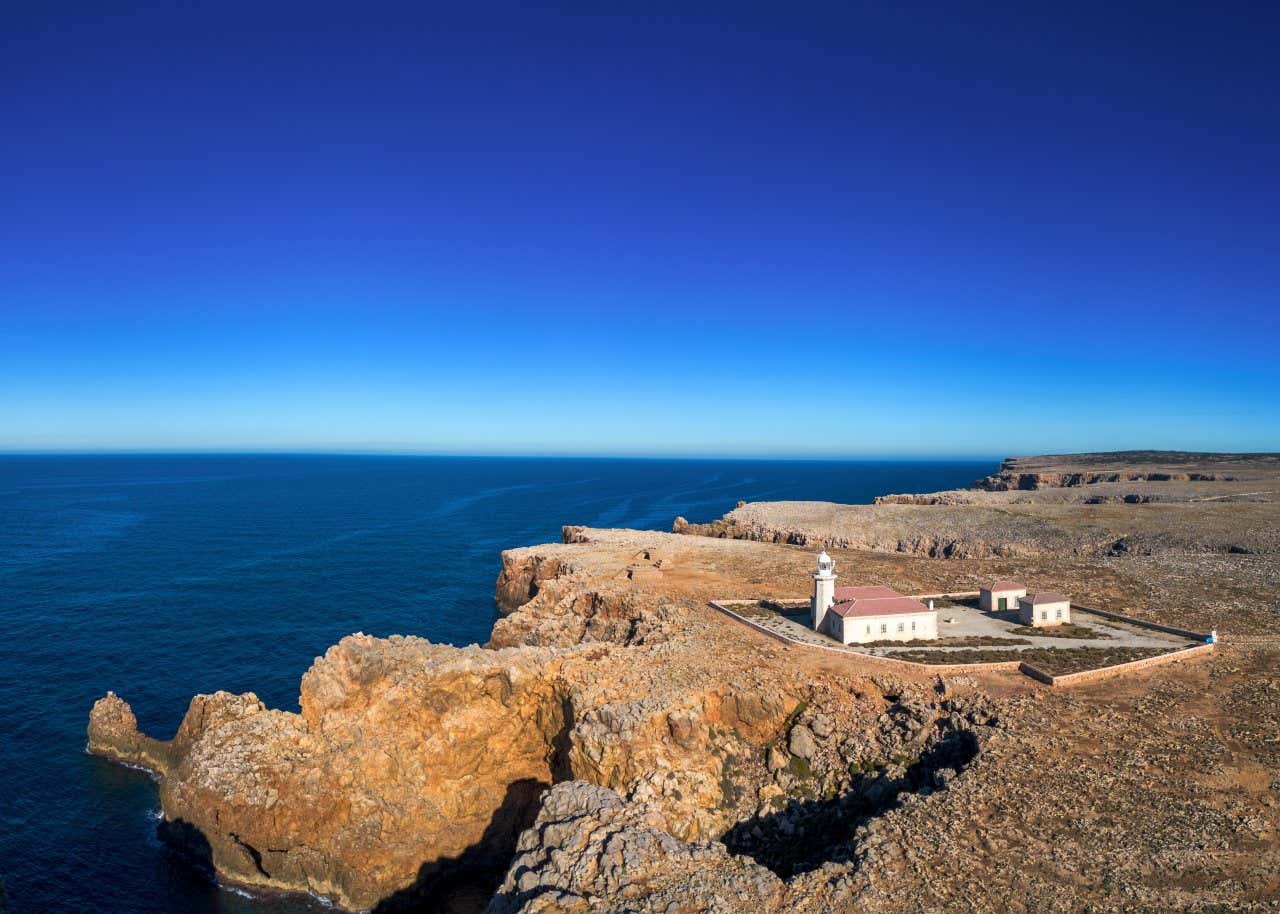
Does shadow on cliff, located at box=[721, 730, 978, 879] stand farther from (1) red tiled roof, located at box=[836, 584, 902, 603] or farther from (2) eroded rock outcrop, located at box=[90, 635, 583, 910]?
(2) eroded rock outcrop, located at box=[90, 635, 583, 910]

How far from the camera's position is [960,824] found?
18609 mm

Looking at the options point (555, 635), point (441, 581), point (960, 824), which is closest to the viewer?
point (960, 824)

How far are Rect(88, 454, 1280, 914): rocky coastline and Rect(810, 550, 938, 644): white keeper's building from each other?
262cm

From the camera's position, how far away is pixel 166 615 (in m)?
52.1

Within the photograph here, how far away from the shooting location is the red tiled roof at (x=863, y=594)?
111 ft

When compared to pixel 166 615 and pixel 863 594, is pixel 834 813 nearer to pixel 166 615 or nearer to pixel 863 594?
pixel 863 594

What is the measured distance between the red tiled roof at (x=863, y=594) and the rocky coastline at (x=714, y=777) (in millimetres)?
4621

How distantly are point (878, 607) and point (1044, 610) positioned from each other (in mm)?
9897

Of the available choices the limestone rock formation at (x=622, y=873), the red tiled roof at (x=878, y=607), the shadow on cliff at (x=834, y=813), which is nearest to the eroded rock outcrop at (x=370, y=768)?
the shadow on cliff at (x=834, y=813)

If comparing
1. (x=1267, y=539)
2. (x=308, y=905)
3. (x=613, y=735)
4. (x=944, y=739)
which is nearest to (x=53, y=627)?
(x=308, y=905)

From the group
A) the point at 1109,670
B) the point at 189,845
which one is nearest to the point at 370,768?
the point at 189,845

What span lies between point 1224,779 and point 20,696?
2211 inches

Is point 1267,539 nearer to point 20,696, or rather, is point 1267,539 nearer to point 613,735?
point 613,735

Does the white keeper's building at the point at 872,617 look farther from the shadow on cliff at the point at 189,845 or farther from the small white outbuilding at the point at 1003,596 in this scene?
the shadow on cliff at the point at 189,845
